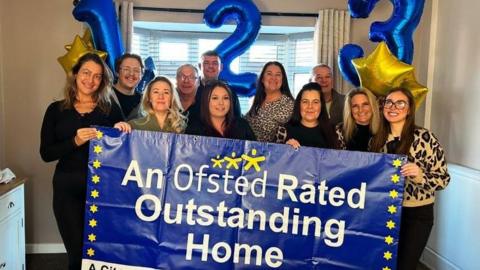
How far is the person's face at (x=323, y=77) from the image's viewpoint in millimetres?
2984

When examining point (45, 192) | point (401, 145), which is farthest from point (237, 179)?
point (45, 192)

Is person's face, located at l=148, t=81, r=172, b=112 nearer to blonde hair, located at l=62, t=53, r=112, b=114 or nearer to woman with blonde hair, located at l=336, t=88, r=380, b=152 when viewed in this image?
blonde hair, located at l=62, t=53, r=112, b=114

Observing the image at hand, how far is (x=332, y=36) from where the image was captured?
347 centimetres

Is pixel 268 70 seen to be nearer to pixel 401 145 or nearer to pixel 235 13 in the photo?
pixel 235 13

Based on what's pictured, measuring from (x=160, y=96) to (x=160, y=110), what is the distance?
8 cm

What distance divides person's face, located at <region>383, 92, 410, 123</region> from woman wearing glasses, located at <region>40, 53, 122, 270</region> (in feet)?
4.71

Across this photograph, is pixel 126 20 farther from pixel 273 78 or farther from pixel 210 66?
pixel 273 78

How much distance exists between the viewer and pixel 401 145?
209 cm

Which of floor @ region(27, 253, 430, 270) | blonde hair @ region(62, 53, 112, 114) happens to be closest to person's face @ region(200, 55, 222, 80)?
blonde hair @ region(62, 53, 112, 114)

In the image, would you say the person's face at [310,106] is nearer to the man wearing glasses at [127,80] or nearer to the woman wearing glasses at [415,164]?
the woman wearing glasses at [415,164]

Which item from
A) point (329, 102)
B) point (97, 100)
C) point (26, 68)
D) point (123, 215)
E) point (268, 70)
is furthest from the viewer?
point (26, 68)

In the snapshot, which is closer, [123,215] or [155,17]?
[123,215]

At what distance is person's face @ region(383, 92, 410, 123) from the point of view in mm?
2092

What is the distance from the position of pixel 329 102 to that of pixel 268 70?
0.53m
